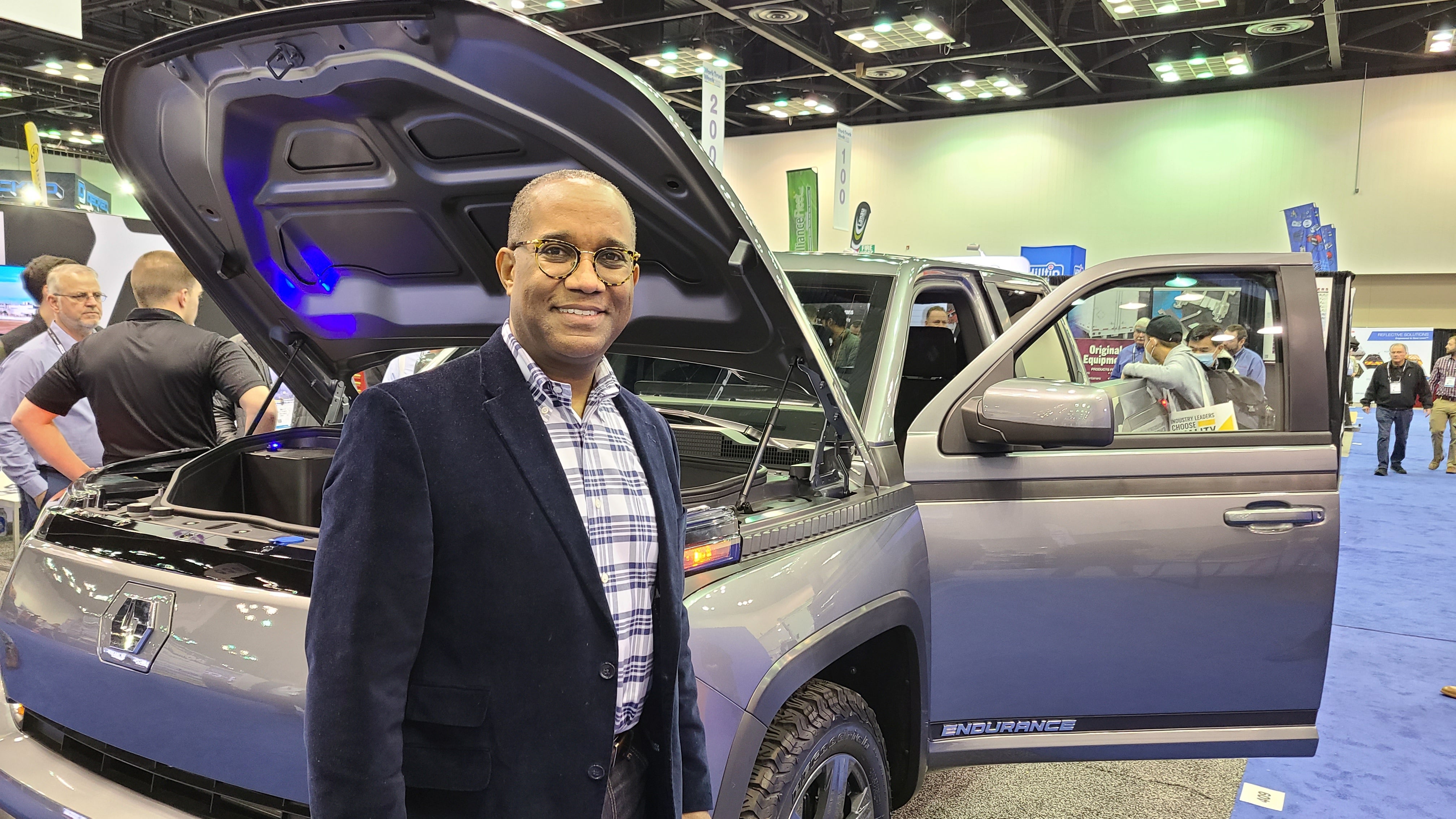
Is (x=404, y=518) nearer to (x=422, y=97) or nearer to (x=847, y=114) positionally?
(x=422, y=97)

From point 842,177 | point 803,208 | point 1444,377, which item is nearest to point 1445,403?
point 1444,377

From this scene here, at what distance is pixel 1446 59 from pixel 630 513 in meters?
20.0

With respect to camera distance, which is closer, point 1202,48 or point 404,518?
point 404,518

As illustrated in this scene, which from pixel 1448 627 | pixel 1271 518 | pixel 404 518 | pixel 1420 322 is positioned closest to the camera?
pixel 404 518

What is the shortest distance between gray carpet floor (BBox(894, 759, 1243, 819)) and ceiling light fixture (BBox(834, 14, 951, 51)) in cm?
1150

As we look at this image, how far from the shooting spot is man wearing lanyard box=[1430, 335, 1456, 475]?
12.7m

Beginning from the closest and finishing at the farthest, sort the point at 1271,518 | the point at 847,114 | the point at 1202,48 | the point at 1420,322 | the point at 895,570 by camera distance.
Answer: the point at 895,570 < the point at 1271,518 < the point at 1202,48 < the point at 1420,322 < the point at 847,114

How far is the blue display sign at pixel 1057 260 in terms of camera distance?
14.4 meters

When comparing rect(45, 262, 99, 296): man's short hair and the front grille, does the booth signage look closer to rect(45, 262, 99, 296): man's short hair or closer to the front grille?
rect(45, 262, 99, 296): man's short hair

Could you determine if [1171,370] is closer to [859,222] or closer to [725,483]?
[725,483]

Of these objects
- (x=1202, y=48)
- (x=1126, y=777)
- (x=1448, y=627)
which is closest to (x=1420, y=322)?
(x=1202, y=48)

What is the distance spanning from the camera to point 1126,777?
11.4 ft

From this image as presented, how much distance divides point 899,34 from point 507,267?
539 inches

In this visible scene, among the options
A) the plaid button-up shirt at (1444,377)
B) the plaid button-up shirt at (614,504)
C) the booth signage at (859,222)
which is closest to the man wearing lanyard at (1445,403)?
the plaid button-up shirt at (1444,377)
